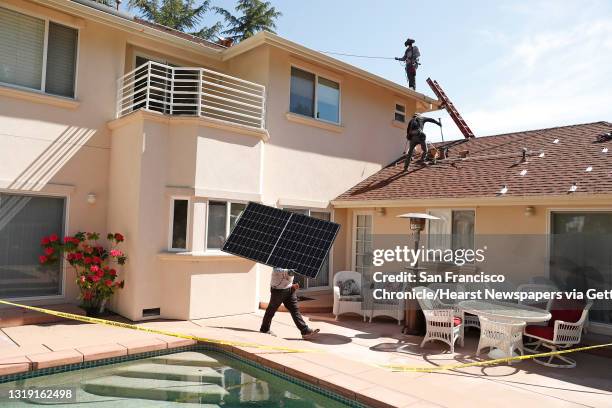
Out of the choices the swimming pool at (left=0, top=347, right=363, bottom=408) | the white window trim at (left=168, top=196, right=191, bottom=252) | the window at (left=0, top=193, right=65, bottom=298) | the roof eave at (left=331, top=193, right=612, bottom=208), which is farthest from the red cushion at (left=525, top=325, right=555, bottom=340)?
the window at (left=0, top=193, right=65, bottom=298)

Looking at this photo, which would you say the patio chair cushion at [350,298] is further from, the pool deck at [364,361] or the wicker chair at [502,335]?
the wicker chair at [502,335]

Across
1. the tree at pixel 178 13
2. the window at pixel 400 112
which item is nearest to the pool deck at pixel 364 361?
the window at pixel 400 112

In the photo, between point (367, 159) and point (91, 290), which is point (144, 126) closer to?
point (91, 290)

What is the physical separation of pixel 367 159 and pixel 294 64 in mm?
4524

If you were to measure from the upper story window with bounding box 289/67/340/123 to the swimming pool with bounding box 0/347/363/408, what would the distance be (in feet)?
27.9

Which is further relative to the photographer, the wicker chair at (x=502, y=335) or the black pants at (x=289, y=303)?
the black pants at (x=289, y=303)

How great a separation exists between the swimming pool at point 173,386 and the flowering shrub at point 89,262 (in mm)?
2947

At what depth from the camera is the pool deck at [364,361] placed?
6266 mm

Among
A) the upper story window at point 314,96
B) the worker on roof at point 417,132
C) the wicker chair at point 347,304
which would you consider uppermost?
the upper story window at point 314,96

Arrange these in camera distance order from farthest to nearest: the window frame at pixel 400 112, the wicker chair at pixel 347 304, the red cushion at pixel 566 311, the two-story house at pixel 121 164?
the window frame at pixel 400 112
the wicker chair at pixel 347 304
the two-story house at pixel 121 164
the red cushion at pixel 566 311

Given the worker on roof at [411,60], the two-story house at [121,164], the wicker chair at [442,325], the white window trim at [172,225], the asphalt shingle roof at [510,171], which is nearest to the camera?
the wicker chair at [442,325]

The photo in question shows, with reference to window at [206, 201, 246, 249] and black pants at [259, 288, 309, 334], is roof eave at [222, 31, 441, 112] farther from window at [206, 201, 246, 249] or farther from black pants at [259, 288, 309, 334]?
black pants at [259, 288, 309, 334]

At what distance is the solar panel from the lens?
7.92m

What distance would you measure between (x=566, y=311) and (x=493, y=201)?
3.20 meters
